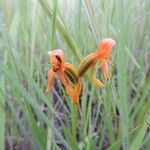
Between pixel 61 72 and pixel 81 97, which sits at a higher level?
pixel 61 72

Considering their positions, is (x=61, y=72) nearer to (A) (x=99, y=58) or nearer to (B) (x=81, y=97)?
(A) (x=99, y=58)

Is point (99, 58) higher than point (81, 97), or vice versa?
point (99, 58)

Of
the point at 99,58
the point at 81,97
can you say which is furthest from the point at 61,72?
the point at 81,97

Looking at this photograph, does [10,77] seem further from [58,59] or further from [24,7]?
[24,7]

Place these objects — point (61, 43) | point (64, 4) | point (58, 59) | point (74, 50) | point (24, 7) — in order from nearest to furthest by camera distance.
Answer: point (58, 59)
point (74, 50)
point (24, 7)
point (61, 43)
point (64, 4)

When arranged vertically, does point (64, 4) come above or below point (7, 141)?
above

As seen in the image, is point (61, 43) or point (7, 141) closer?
point (7, 141)

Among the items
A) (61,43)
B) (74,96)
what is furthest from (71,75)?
(61,43)

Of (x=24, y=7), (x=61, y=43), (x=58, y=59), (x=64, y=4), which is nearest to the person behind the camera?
(x=58, y=59)

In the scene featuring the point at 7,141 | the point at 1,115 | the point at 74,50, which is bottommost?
the point at 7,141

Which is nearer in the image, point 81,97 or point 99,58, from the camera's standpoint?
point 99,58

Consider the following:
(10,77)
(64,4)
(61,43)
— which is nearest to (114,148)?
(10,77)
